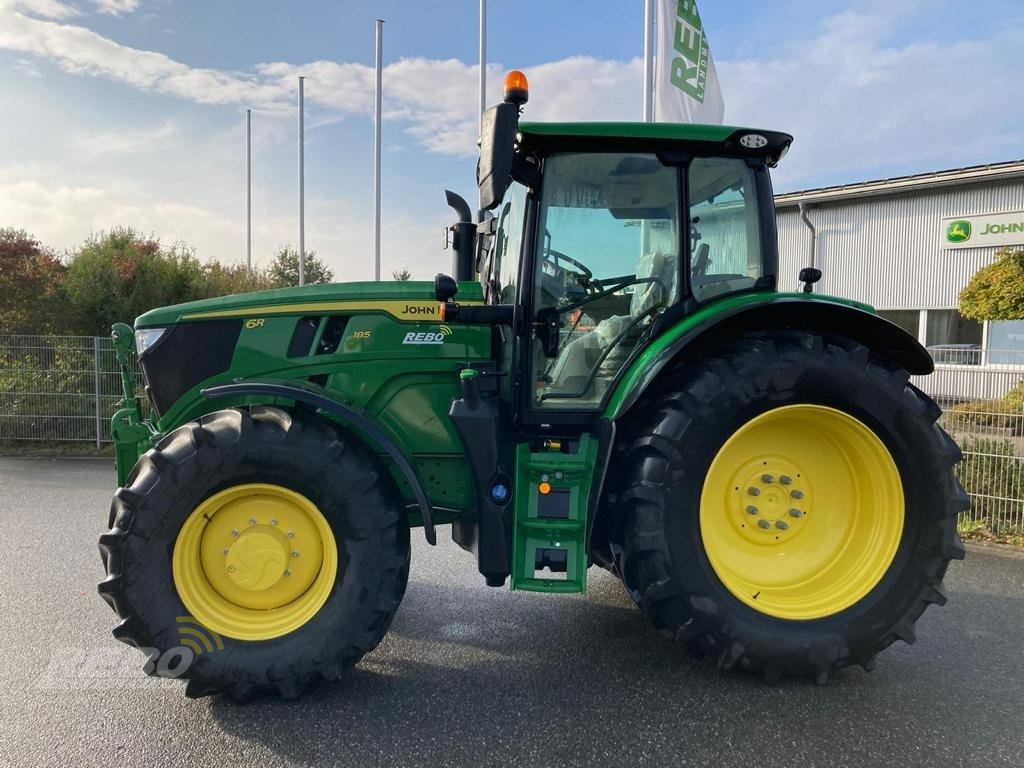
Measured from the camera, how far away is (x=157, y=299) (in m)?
11.4

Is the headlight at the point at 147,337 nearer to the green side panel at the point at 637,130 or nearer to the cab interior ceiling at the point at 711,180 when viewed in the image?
the green side panel at the point at 637,130

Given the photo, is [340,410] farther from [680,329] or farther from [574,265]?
[680,329]

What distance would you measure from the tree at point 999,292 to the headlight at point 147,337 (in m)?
10.8

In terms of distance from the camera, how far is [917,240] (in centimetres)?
1459

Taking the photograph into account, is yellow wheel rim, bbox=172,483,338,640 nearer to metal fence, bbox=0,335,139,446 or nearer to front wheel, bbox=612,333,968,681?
front wheel, bbox=612,333,968,681

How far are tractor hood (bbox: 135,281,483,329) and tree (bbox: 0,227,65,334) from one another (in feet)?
28.5

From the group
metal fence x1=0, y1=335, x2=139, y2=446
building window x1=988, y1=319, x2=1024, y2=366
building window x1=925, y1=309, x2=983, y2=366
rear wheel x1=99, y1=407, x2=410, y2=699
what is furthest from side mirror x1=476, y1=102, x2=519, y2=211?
building window x1=925, y1=309, x2=983, y2=366

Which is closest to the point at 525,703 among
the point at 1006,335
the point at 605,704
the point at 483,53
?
the point at 605,704

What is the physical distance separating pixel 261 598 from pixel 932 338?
15.8 metres

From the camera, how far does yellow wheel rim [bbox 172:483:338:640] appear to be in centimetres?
273

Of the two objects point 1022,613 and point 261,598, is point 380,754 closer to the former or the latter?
point 261,598

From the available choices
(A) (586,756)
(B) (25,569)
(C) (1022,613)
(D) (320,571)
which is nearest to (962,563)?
(C) (1022,613)

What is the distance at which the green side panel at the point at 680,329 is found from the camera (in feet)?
9.42

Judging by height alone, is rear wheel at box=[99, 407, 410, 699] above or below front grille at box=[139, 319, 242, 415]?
below
